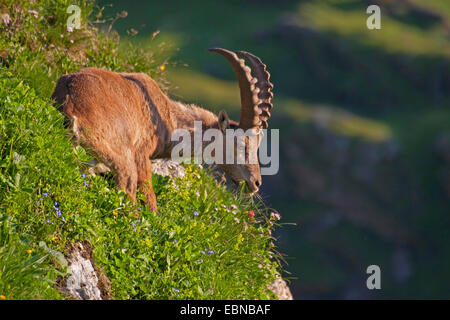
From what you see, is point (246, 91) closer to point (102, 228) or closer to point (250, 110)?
point (250, 110)

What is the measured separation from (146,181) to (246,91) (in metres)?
2.07

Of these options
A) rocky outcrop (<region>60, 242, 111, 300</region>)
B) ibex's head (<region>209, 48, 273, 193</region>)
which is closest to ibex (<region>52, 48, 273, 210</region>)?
ibex's head (<region>209, 48, 273, 193</region>)

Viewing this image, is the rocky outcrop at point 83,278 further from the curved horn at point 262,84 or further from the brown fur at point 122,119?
the curved horn at point 262,84

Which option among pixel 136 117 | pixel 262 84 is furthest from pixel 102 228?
pixel 262 84

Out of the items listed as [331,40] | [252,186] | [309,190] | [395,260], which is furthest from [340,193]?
[252,186]

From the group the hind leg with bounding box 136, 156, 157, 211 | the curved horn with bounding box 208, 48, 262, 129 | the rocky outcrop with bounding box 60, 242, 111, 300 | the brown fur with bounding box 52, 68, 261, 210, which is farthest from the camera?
the curved horn with bounding box 208, 48, 262, 129

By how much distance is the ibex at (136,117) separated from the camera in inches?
313

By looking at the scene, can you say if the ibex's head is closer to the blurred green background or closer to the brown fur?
the brown fur

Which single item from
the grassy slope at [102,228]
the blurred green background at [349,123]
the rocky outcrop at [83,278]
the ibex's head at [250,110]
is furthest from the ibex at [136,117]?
the blurred green background at [349,123]

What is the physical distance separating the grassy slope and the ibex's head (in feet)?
3.07

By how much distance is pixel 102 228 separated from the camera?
7023 millimetres

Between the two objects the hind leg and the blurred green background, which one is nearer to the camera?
the hind leg

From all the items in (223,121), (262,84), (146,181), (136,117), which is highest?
(262,84)

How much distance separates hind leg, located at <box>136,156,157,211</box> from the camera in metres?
8.44
